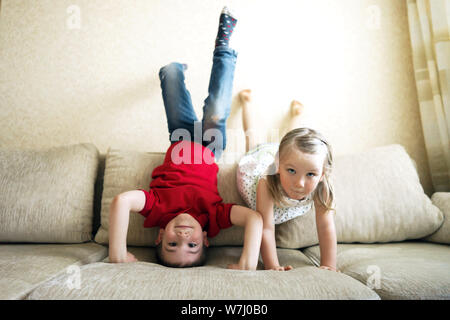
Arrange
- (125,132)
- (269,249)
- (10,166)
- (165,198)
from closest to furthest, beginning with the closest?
(269,249), (165,198), (10,166), (125,132)

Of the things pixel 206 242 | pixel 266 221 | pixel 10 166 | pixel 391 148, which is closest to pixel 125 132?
pixel 10 166

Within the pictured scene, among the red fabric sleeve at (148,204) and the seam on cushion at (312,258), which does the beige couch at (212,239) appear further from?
the red fabric sleeve at (148,204)

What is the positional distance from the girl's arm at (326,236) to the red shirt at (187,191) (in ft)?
1.26

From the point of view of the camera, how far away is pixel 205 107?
1474 mm

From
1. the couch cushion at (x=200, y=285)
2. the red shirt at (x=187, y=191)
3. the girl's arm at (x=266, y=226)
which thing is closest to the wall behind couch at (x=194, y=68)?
the red shirt at (x=187, y=191)

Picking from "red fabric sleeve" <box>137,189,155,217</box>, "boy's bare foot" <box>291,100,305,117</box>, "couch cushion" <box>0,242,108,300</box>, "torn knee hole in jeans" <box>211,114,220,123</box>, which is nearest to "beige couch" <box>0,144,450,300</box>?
"couch cushion" <box>0,242,108,300</box>

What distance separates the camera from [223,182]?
1379mm

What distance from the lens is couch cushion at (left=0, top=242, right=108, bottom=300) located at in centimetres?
82

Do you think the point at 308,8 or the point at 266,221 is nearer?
the point at 266,221

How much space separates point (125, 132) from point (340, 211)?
1292 mm

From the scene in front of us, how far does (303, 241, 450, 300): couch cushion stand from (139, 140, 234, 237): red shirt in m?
0.48

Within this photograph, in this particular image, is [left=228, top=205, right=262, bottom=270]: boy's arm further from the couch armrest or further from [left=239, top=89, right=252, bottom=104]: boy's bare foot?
the couch armrest

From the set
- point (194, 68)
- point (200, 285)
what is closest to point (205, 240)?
point (200, 285)

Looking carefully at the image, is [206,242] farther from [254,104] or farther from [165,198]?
[254,104]
